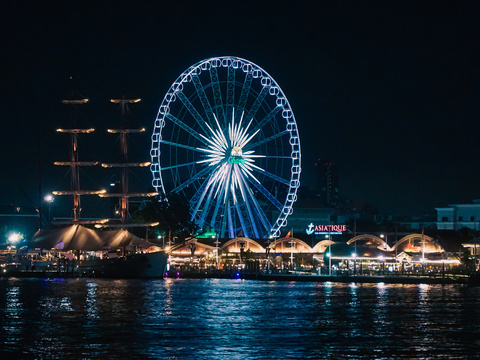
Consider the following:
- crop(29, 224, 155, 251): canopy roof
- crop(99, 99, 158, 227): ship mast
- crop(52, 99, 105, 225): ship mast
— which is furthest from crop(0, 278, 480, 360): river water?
crop(52, 99, 105, 225): ship mast

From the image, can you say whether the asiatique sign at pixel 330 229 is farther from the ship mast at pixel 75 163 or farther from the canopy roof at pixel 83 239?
the ship mast at pixel 75 163

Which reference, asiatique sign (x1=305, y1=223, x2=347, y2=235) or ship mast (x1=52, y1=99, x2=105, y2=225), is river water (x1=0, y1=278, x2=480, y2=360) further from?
ship mast (x1=52, y1=99, x2=105, y2=225)

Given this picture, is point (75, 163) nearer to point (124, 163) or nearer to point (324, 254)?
point (124, 163)

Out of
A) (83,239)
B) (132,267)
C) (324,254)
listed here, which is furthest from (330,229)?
(83,239)

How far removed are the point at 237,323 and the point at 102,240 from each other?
2669 inches

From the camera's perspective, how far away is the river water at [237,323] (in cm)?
5081

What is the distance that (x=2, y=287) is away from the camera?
103312 millimetres

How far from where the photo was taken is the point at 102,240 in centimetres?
12900

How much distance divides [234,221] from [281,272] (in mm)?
10593

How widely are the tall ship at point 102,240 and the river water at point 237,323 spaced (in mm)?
23730

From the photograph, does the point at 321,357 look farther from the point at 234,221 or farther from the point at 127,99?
the point at 127,99

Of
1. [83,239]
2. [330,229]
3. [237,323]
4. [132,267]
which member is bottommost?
[237,323]

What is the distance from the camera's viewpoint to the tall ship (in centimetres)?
12088

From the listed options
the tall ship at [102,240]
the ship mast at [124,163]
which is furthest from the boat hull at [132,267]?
the ship mast at [124,163]
